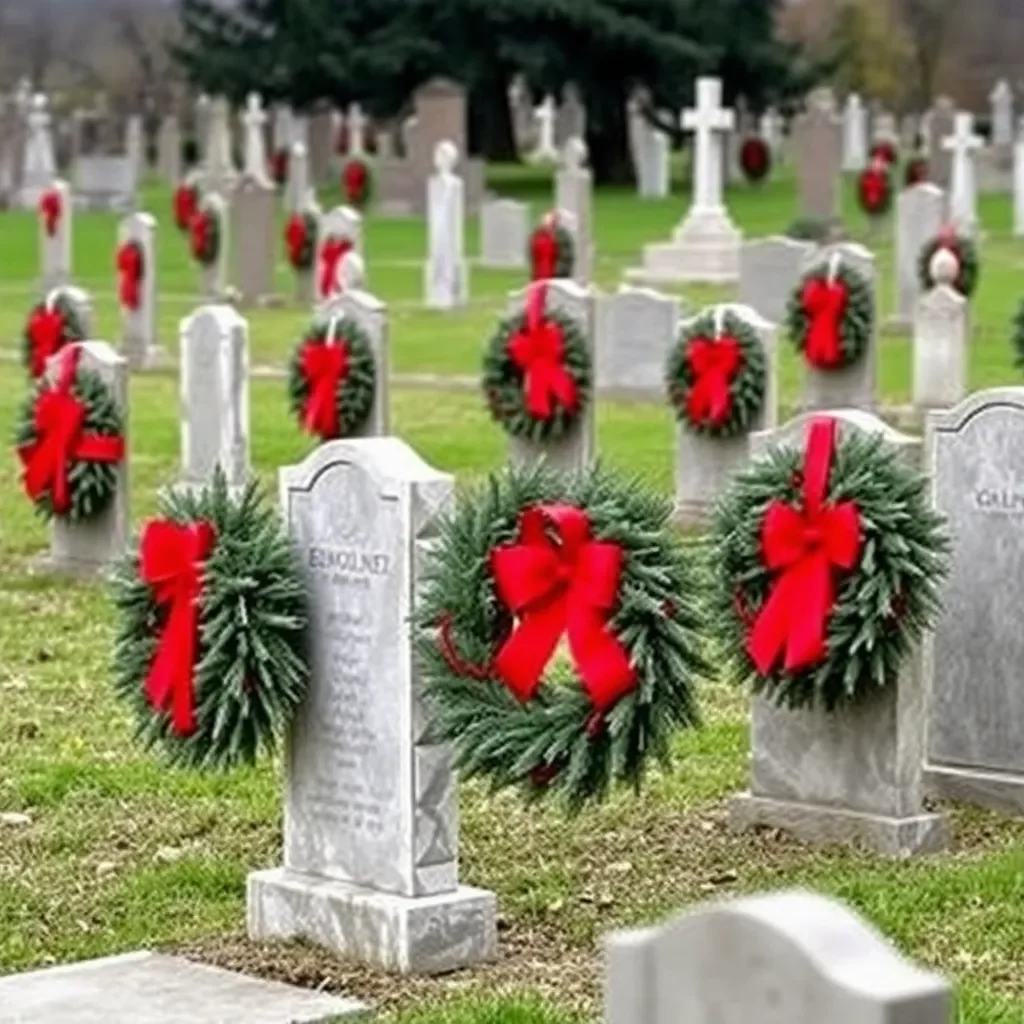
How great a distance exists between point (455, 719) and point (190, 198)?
31.9 m

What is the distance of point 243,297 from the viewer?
3494 centimetres

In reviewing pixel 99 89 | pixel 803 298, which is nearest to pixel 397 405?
pixel 803 298

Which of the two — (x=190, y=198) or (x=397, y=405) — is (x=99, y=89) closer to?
(x=190, y=198)

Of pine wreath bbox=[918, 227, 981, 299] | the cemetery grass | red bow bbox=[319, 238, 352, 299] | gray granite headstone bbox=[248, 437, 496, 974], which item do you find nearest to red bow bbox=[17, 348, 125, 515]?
the cemetery grass

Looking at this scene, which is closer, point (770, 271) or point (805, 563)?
point (805, 563)

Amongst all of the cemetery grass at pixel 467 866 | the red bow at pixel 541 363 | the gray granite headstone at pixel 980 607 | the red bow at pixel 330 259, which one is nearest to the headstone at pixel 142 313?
the red bow at pixel 330 259

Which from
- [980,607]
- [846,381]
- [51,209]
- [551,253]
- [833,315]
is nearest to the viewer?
[980,607]

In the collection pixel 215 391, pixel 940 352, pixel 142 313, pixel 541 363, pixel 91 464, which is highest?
pixel 142 313

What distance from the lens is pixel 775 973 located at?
11.2 feet

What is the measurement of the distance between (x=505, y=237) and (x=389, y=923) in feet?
108

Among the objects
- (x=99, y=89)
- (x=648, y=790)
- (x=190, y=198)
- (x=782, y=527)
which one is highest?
(x=99, y=89)

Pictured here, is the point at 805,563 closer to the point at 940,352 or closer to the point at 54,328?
the point at 54,328

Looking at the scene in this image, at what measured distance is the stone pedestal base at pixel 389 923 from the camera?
25.8ft

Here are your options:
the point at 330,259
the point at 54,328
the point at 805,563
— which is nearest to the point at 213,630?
the point at 805,563
